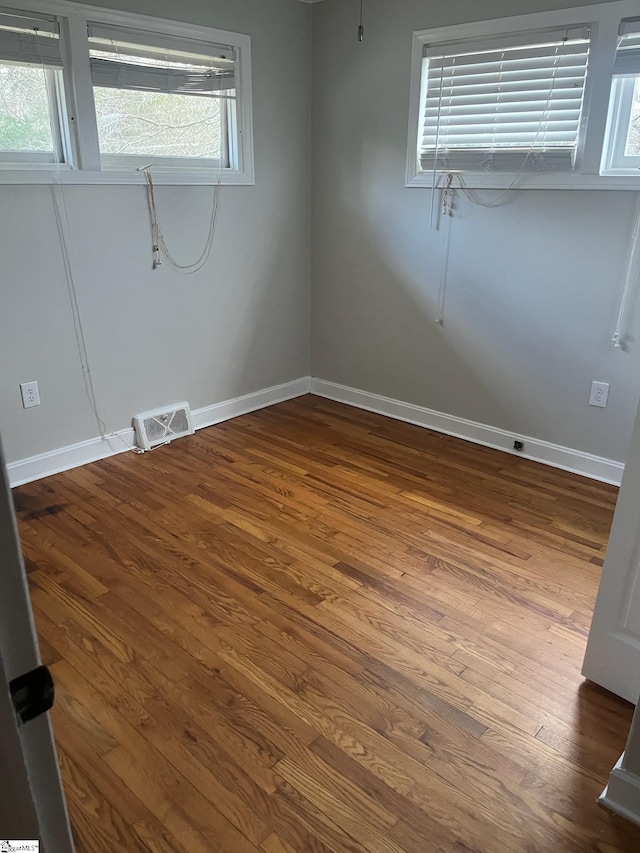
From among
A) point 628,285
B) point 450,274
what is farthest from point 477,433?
point 628,285

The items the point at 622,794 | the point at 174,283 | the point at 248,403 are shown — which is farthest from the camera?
the point at 248,403

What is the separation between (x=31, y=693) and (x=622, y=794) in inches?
58.3

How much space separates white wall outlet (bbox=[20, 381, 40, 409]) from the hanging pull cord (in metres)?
0.88

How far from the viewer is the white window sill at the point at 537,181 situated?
9.16ft

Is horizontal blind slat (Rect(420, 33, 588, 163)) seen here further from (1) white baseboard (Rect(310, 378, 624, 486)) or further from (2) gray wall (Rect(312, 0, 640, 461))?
(1) white baseboard (Rect(310, 378, 624, 486))

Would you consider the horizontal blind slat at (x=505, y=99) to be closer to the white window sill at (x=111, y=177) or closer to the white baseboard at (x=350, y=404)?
the white window sill at (x=111, y=177)

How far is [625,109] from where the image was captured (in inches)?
109

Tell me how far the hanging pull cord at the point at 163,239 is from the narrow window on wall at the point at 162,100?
12 cm

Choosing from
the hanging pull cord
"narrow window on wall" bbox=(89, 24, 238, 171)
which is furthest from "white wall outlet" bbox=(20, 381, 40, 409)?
"narrow window on wall" bbox=(89, 24, 238, 171)

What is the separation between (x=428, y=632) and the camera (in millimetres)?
2102

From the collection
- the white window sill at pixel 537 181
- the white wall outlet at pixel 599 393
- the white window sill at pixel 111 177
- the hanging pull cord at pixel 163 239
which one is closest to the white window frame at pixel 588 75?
the white window sill at pixel 537 181

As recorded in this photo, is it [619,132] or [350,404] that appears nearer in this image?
[619,132]

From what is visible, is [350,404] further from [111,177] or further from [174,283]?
[111,177]

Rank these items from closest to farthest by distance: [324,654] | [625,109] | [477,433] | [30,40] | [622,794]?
[622,794] → [324,654] → [30,40] → [625,109] → [477,433]
